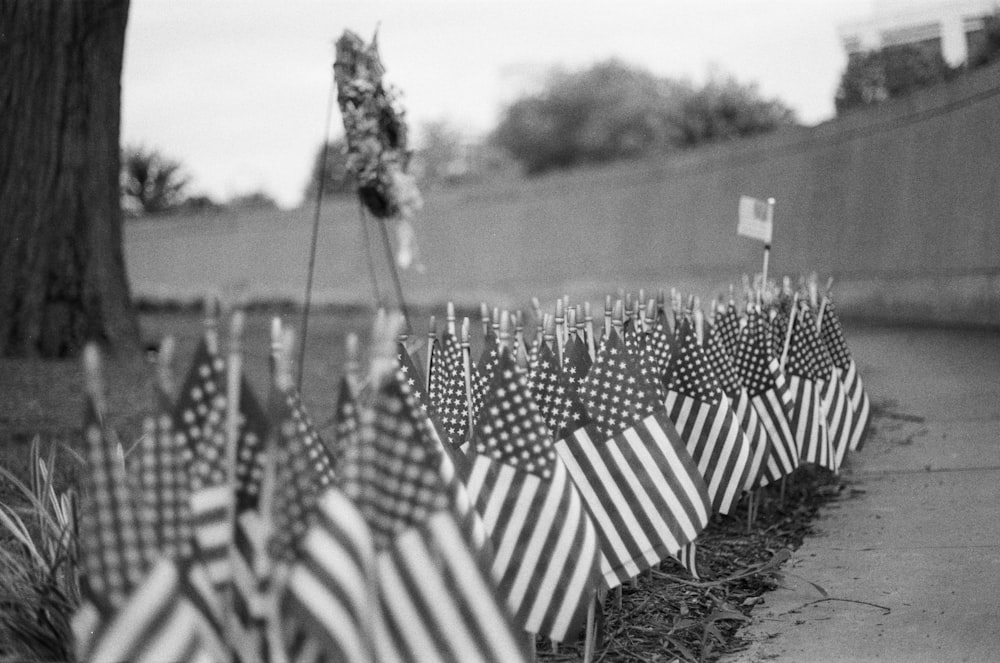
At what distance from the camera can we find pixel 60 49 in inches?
438

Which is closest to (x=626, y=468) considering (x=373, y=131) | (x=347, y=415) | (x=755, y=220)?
(x=347, y=415)

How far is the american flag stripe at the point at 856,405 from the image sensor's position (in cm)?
817

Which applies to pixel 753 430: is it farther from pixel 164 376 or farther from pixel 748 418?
pixel 164 376

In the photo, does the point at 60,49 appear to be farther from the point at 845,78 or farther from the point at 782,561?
the point at 845,78

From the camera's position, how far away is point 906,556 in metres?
5.99

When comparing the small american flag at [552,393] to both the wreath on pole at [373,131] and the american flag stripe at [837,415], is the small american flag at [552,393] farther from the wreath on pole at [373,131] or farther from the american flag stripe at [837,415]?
the wreath on pole at [373,131]

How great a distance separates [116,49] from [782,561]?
8.08 metres

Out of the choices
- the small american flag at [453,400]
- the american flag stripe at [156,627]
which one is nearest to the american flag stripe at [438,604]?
the american flag stripe at [156,627]

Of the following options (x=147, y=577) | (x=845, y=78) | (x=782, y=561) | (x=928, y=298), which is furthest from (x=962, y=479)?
(x=845, y=78)

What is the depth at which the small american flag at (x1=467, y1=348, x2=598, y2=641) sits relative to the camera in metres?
4.25

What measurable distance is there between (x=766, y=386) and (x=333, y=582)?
437cm

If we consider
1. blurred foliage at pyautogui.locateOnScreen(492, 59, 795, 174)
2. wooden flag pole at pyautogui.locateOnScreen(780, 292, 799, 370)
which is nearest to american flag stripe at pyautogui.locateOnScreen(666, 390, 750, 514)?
wooden flag pole at pyautogui.locateOnScreen(780, 292, 799, 370)

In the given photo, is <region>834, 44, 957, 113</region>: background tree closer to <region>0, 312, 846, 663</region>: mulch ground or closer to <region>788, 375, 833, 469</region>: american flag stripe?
<region>0, 312, 846, 663</region>: mulch ground

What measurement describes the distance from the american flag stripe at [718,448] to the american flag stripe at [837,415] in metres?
1.72
